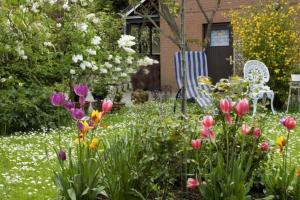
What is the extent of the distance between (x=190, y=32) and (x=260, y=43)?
689cm

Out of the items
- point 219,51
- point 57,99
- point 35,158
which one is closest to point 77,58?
point 35,158

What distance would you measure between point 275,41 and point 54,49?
512 centimetres

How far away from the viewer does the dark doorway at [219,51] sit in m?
18.2

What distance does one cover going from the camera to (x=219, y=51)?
18250 mm

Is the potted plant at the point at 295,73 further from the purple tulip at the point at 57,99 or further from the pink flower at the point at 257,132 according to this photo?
the purple tulip at the point at 57,99

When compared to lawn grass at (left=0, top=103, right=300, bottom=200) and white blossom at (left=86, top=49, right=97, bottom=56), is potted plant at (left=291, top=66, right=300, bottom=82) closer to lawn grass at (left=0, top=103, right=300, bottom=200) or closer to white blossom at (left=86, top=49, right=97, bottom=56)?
lawn grass at (left=0, top=103, right=300, bottom=200)

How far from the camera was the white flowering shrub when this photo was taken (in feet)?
32.1

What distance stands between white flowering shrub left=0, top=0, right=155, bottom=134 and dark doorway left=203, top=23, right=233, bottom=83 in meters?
5.55

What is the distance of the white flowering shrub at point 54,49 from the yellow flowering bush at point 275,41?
303cm

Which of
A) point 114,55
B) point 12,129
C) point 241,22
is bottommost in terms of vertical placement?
point 12,129

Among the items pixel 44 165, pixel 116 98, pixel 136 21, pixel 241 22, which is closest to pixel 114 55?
pixel 116 98

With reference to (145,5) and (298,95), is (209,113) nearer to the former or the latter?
(298,95)

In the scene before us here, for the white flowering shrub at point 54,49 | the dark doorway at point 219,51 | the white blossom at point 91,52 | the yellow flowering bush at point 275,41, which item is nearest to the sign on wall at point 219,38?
the dark doorway at point 219,51

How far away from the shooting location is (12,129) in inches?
378
